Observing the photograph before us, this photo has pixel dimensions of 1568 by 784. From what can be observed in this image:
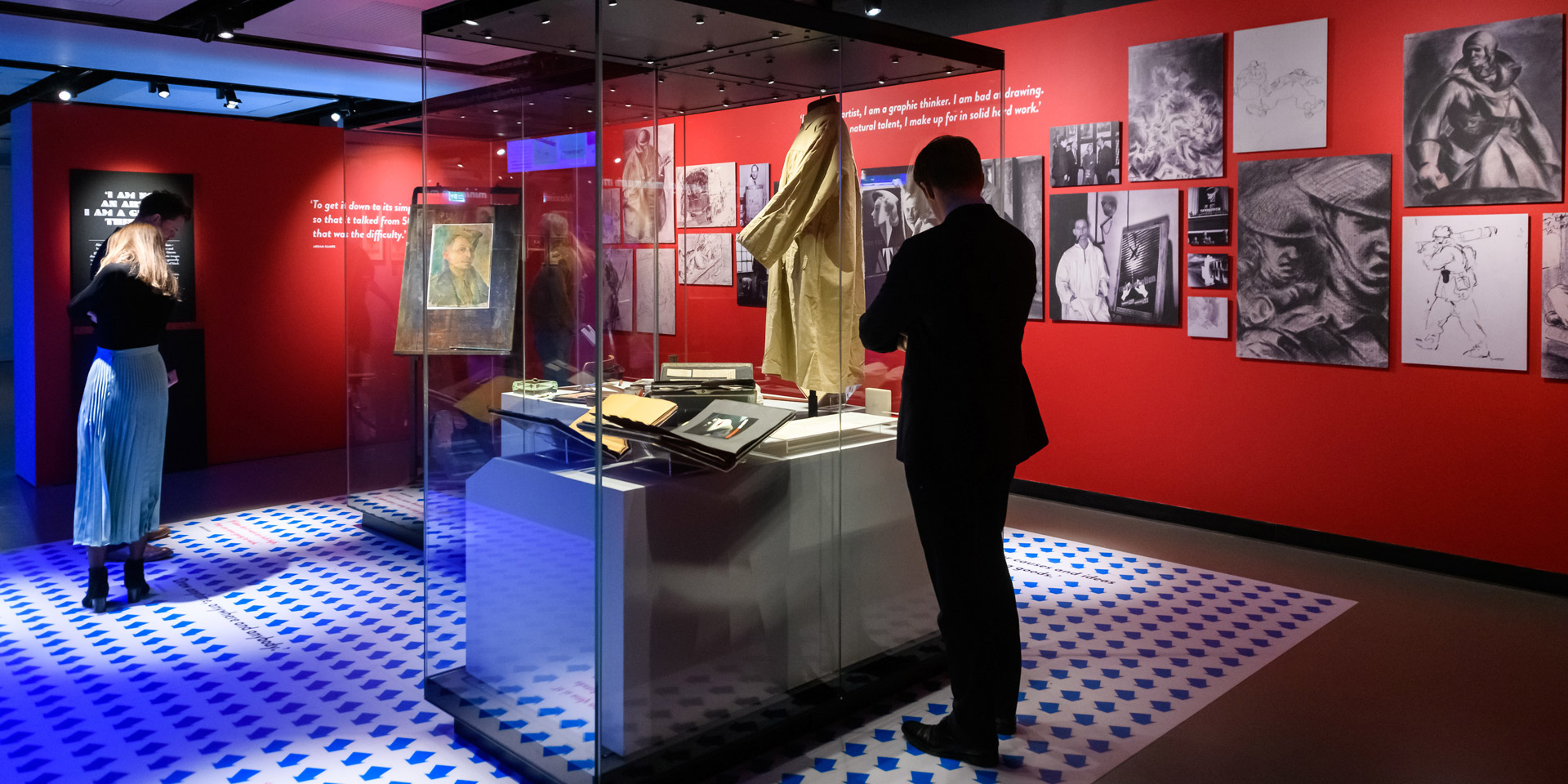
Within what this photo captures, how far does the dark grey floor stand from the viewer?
3174mm

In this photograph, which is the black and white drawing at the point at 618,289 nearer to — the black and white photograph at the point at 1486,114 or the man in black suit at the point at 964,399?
the man in black suit at the point at 964,399

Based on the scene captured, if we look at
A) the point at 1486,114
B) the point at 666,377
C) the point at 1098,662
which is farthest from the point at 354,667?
the point at 1486,114

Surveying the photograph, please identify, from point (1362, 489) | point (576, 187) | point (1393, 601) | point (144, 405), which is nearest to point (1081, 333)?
point (1362, 489)

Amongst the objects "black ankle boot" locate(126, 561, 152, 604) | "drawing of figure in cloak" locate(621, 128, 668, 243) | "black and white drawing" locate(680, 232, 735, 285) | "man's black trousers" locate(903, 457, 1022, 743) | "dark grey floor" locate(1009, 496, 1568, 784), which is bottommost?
"dark grey floor" locate(1009, 496, 1568, 784)

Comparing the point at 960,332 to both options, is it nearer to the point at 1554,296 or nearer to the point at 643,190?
the point at 643,190

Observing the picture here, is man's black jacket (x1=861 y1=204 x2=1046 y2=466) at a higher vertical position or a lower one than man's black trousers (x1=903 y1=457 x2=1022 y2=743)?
higher

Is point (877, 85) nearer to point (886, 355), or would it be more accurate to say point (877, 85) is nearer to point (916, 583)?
point (886, 355)

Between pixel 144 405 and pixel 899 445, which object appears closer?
pixel 899 445

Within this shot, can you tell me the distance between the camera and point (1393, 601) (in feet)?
15.8

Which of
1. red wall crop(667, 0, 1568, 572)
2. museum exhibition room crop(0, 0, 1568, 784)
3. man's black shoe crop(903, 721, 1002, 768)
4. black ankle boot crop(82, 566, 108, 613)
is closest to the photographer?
museum exhibition room crop(0, 0, 1568, 784)

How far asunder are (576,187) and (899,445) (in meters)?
1.16

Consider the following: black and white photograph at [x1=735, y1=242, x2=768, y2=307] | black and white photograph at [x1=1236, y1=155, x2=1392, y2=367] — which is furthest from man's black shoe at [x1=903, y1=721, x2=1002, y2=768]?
black and white photograph at [x1=1236, y1=155, x2=1392, y2=367]

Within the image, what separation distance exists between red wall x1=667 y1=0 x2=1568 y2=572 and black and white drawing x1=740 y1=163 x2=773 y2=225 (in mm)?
118

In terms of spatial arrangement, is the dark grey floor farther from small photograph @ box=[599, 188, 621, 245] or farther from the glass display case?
small photograph @ box=[599, 188, 621, 245]
